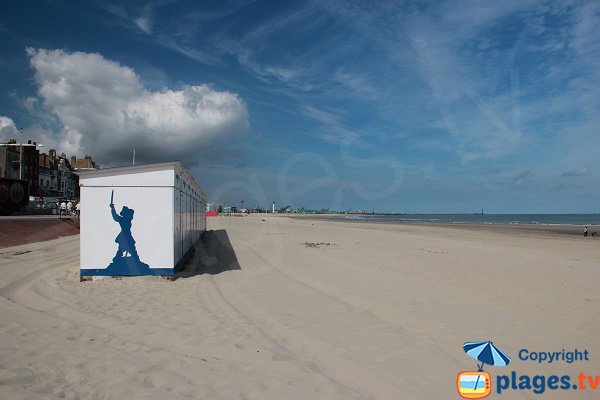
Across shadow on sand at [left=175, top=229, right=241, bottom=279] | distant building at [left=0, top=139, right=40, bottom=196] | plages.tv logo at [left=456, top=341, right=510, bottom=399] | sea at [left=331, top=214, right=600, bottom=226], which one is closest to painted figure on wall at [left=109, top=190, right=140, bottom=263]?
shadow on sand at [left=175, top=229, right=241, bottom=279]

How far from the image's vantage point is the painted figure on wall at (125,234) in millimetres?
9984

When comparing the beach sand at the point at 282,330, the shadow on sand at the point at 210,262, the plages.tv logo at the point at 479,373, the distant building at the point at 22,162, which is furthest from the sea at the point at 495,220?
the distant building at the point at 22,162

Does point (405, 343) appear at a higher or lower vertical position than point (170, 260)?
lower

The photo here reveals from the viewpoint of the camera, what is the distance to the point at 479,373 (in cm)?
475

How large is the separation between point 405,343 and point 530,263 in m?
10.8

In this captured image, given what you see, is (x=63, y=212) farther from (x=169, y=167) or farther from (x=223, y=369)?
(x=223, y=369)

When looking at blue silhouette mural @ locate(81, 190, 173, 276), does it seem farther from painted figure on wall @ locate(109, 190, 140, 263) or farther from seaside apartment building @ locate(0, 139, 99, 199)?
seaside apartment building @ locate(0, 139, 99, 199)

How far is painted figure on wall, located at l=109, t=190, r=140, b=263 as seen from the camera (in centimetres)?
998

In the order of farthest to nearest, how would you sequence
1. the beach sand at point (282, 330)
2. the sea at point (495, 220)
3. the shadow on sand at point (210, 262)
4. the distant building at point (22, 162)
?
Answer: the sea at point (495, 220) < the distant building at point (22, 162) < the shadow on sand at point (210, 262) < the beach sand at point (282, 330)

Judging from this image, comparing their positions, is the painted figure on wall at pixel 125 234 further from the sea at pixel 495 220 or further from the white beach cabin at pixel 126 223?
the sea at pixel 495 220

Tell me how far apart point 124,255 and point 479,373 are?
330 inches

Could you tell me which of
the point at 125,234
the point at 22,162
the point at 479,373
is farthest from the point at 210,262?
the point at 22,162

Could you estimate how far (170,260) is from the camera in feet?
33.3

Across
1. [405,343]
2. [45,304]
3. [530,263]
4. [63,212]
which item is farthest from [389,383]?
[63,212]
